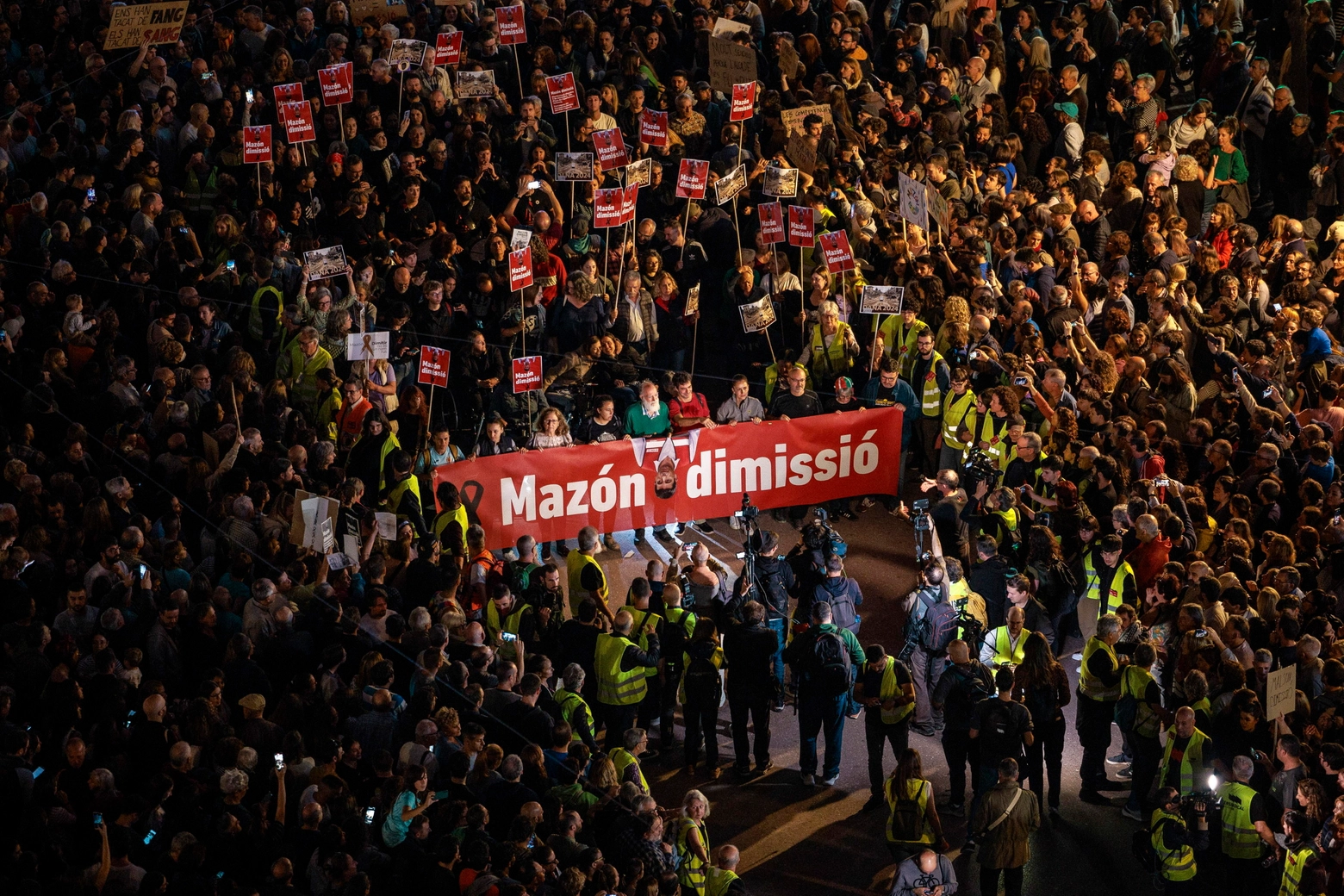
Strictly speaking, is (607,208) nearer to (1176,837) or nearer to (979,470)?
(979,470)

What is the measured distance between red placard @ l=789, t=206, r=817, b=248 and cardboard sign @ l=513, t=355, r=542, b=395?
10.3ft

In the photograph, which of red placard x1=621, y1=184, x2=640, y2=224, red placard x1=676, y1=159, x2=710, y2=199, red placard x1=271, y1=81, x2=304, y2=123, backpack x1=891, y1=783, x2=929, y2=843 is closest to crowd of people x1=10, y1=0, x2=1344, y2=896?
backpack x1=891, y1=783, x2=929, y2=843

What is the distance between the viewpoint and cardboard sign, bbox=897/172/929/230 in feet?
59.8

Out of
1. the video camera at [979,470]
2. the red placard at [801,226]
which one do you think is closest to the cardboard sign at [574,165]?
the red placard at [801,226]

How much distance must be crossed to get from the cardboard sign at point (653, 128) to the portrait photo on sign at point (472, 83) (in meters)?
1.65

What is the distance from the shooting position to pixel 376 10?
65.3 feet

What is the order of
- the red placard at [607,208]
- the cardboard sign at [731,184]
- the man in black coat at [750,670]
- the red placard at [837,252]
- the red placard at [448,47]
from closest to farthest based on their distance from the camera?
the man in black coat at [750,670], the red placard at [837,252], the red placard at [607,208], the cardboard sign at [731,184], the red placard at [448,47]

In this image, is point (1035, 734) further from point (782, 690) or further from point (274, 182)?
point (274, 182)

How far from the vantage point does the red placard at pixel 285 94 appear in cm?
1800

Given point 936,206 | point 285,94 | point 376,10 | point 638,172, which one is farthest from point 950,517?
point 376,10

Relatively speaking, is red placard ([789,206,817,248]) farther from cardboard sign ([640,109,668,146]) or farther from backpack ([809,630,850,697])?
backpack ([809,630,850,697])

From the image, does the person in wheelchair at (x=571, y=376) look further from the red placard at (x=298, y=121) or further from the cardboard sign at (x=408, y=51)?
the cardboard sign at (x=408, y=51)

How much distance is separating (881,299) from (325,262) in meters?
5.16

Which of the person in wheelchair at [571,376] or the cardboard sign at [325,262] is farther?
the person in wheelchair at [571,376]
